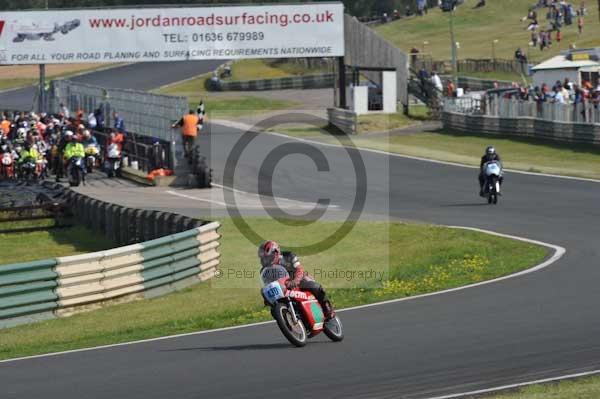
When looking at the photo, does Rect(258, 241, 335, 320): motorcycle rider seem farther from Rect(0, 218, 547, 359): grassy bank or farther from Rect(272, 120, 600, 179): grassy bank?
Rect(272, 120, 600, 179): grassy bank

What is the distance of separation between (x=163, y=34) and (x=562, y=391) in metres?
35.7

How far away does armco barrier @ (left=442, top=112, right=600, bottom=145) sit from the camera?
1449 inches

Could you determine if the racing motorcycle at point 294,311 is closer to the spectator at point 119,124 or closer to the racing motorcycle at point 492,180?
the racing motorcycle at point 492,180

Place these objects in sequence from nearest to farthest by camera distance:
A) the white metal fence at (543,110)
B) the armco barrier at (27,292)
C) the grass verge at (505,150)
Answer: the armco barrier at (27,292) → the grass verge at (505,150) → the white metal fence at (543,110)

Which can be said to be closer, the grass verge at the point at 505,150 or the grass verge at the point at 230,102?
the grass verge at the point at 505,150

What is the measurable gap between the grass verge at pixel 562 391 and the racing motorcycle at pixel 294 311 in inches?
117

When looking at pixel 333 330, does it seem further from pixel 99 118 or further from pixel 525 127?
pixel 525 127

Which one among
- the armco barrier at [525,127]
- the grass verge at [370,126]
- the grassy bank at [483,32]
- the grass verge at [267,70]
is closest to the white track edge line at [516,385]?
the armco barrier at [525,127]

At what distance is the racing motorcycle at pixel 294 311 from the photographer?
11.9 m

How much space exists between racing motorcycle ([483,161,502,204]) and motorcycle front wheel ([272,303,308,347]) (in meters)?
14.4

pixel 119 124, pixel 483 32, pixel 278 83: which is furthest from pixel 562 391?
pixel 483 32

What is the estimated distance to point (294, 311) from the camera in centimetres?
1216

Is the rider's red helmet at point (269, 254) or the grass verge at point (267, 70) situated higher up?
the grass verge at point (267, 70)

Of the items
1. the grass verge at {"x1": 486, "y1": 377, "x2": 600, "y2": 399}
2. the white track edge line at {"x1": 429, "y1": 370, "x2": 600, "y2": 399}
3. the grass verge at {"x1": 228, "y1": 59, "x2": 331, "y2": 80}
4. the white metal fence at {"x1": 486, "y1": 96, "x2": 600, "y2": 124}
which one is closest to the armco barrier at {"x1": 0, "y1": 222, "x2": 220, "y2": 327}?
the white track edge line at {"x1": 429, "y1": 370, "x2": 600, "y2": 399}
